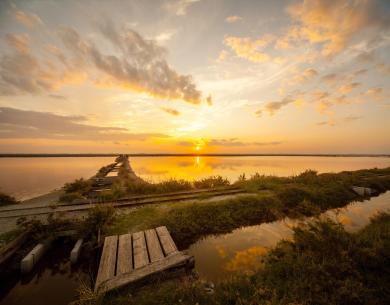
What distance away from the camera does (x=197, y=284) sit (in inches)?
180

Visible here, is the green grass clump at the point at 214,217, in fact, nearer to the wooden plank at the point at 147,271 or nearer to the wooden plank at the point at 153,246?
the wooden plank at the point at 153,246

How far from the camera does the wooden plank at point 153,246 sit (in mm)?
5504

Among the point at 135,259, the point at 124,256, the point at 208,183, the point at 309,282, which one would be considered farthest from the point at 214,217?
the point at 208,183

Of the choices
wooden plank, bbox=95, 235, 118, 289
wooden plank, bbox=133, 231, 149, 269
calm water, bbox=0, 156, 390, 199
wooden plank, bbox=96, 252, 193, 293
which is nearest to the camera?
wooden plank, bbox=96, 252, 193, 293

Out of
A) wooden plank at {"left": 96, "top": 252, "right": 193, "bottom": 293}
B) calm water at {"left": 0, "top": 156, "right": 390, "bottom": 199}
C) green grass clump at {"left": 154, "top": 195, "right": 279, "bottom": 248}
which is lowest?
calm water at {"left": 0, "top": 156, "right": 390, "bottom": 199}

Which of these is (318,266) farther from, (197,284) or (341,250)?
(197,284)

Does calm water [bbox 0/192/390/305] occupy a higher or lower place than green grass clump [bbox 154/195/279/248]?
lower

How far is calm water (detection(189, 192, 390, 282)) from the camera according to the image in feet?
21.6

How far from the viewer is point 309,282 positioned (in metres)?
4.59

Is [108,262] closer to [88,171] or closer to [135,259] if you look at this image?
[135,259]

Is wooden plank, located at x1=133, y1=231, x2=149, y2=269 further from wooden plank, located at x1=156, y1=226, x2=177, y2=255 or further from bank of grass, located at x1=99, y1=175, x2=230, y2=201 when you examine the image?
bank of grass, located at x1=99, y1=175, x2=230, y2=201

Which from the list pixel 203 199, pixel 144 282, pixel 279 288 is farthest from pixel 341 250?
pixel 203 199

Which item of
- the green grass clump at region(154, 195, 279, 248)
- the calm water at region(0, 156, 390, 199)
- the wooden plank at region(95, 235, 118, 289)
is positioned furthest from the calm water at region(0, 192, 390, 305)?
the calm water at region(0, 156, 390, 199)

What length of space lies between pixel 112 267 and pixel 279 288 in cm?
435
